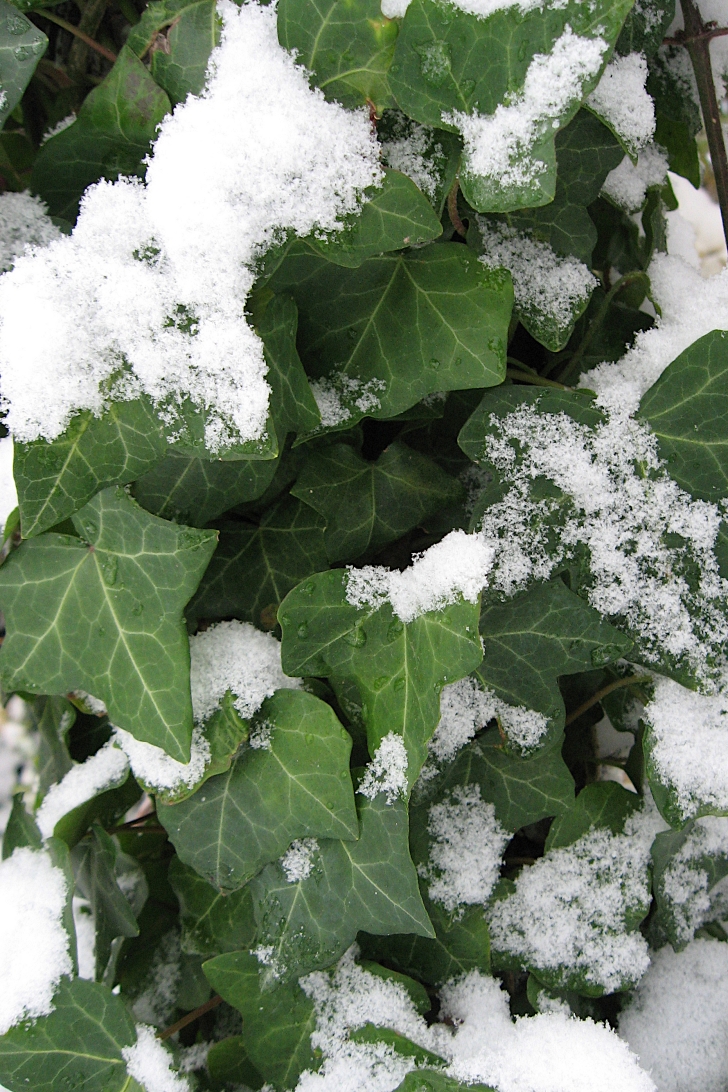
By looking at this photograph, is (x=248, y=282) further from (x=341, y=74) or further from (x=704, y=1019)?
(x=704, y=1019)

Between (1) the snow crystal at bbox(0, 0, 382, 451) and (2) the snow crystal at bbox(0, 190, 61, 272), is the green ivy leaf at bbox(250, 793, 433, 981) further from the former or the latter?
(2) the snow crystal at bbox(0, 190, 61, 272)


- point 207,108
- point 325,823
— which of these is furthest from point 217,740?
point 207,108

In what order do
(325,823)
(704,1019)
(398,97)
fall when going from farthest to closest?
(704,1019), (325,823), (398,97)

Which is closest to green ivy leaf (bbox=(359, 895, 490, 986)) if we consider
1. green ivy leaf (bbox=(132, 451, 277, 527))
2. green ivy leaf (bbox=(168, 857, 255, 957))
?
green ivy leaf (bbox=(168, 857, 255, 957))

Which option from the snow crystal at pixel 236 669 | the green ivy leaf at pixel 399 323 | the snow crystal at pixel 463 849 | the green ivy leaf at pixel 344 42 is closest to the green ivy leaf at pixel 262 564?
the snow crystal at pixel 236 669

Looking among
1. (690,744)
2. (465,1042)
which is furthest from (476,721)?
(465,1042)

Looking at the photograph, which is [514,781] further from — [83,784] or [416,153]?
[416,153]

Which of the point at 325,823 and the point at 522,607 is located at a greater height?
the point at 522,607

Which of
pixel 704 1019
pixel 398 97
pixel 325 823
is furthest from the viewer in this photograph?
pixel 704 1019
